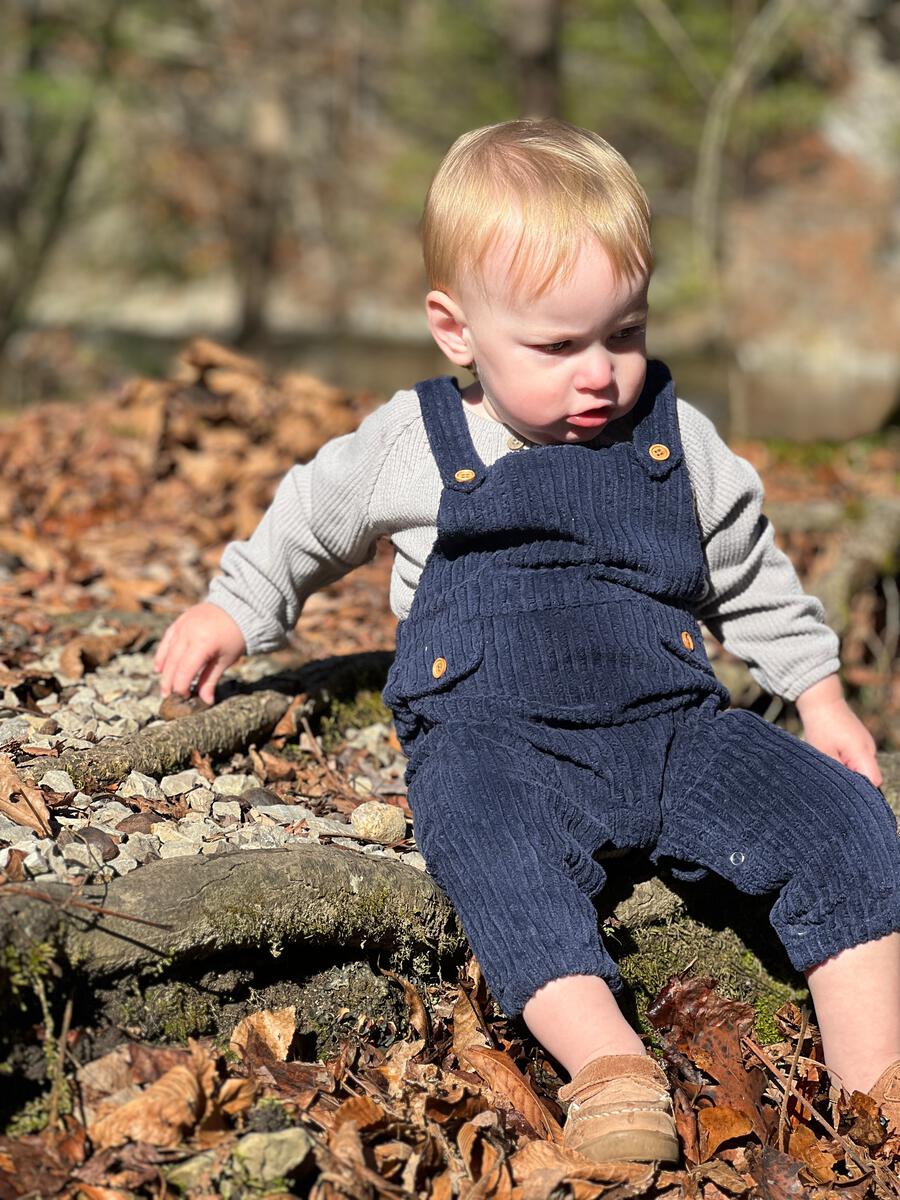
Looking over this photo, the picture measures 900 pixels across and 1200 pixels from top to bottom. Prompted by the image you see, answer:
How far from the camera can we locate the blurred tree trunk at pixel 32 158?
409 inches

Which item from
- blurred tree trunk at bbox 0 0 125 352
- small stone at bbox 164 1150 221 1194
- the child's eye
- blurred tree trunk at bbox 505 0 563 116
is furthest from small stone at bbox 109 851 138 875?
blurred tree trunk at bbox 0 0 125 352

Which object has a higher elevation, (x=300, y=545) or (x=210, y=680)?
(x=300, y=545)

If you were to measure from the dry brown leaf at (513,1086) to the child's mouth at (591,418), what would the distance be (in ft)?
3.96

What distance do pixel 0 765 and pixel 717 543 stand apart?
61.7 inches

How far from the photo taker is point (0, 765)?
2.29m

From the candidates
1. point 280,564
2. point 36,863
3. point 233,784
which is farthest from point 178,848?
point 280,564

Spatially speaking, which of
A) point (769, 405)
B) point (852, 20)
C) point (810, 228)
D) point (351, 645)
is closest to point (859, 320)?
point (810, 228)

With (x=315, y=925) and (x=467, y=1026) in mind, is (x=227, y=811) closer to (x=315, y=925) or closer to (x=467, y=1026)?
(x=315, y=925)

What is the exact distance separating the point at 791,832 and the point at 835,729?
0.55 metres

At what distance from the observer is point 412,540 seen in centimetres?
267

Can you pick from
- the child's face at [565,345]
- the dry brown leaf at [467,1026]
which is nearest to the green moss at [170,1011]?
the dry brown leaf at [467,1026]

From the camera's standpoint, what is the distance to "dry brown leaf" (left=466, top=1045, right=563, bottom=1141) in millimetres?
2018

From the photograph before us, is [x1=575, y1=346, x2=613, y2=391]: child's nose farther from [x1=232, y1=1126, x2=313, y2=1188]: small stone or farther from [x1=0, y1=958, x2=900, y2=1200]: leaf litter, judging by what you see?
[x1=232, y1=1126, x2=313, y2=1188]: small stone

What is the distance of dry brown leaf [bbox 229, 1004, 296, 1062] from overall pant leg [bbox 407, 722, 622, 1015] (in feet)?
1.15
